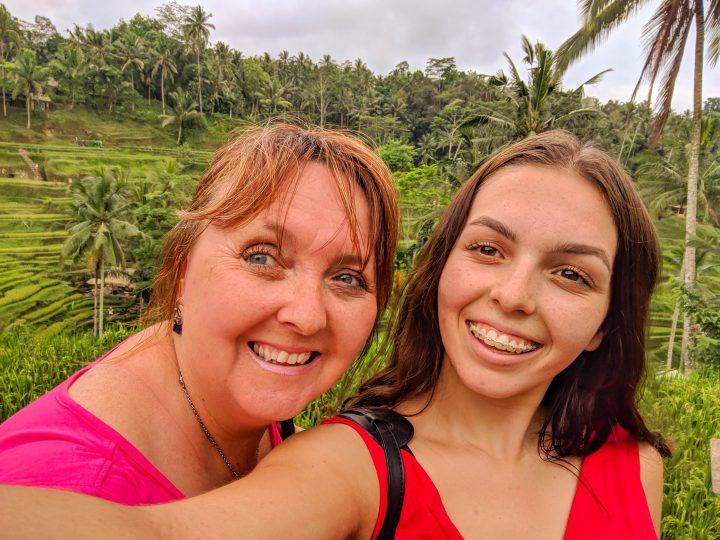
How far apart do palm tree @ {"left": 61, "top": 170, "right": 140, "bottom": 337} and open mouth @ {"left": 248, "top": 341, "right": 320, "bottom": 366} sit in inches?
842

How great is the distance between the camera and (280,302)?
1104 millimetres

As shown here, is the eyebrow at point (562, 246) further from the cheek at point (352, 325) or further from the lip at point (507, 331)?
the cheek at point (352, 325)

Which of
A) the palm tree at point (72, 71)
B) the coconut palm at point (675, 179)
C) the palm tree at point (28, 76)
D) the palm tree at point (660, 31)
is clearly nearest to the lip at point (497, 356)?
the palm tree at point (660, 31)

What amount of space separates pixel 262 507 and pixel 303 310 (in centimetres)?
Result: 39

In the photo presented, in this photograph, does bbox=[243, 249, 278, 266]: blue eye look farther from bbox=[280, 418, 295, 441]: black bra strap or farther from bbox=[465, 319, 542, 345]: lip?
bbox=[280, 418, 295, 441]: black bra strap

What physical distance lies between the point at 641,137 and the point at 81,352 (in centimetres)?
4199

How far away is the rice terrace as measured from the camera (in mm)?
4797

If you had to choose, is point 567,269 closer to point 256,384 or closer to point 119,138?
point 256,384

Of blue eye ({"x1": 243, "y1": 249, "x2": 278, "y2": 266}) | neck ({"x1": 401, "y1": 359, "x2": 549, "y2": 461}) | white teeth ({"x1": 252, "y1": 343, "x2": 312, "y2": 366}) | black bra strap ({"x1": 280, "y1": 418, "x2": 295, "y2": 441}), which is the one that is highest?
blue eye ({"x1": 243, "y1": 249, "x2": 278, "y2": 266})

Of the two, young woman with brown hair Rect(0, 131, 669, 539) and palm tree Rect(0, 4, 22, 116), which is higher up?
palm tree Rect(0, 4, 22, 116)

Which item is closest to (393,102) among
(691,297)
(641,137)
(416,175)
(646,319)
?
(641,137)

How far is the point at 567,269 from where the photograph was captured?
132cm

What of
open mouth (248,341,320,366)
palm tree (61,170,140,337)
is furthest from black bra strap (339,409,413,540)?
palm tree (61,170,140,337)

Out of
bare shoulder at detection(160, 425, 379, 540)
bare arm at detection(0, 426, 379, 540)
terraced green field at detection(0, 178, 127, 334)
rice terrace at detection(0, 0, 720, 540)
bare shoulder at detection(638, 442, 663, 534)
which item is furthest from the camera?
terraced green field at detection(0, 178, 127, 334)
